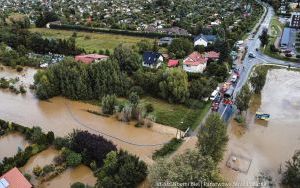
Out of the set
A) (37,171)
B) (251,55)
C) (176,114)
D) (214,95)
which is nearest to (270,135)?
(214,95)

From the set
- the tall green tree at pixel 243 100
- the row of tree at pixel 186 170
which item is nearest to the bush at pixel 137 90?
the tall green tree at pixel 243 100

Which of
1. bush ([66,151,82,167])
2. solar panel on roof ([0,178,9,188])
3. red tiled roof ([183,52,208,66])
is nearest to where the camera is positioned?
solar panel on roof ([0,178,9,188])

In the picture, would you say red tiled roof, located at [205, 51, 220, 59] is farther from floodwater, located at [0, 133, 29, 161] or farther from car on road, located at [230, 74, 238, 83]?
floodwater, located at [0, 133, 29, 161]

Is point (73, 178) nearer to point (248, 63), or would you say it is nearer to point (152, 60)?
point (152, 60)

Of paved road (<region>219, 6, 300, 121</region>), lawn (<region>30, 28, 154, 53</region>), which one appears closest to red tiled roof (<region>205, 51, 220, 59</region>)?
paved road (<region>219, 6, 300, 121</region>)

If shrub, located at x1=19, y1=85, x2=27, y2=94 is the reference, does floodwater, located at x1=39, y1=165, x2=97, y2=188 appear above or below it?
below

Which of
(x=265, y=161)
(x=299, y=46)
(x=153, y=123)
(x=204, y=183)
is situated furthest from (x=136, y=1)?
(x=204, y=183)

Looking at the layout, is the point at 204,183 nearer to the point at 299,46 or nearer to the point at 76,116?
the point at 76,116

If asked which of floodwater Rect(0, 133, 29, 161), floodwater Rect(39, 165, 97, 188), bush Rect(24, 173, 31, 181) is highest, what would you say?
bush Rect(24, 173, 31, 181)
